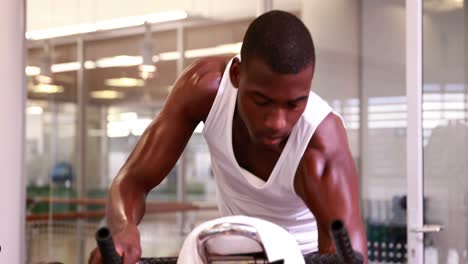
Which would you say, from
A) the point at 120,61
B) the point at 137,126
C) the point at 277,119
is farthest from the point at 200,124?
the point at 120,61

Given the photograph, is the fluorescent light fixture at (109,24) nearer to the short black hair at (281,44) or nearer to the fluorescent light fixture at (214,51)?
the fluorescent light fixture at (214,51)

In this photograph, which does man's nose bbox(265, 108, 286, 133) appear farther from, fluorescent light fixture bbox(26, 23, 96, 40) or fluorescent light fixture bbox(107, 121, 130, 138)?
fluorescent light fixture bbox(26, 23, 96, 40)

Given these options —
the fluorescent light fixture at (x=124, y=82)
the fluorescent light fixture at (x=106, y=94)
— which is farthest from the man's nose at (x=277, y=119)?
the fluorescent light fixture at (x=106, y=94)

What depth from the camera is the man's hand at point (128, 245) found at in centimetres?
130

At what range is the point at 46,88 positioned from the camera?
5.85 m

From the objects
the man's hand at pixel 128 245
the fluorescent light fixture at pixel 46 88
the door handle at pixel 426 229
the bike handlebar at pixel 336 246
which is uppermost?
the fluorescent light fixture at pixel 46 88

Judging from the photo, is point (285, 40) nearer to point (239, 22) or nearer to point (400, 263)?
point (400, 263)

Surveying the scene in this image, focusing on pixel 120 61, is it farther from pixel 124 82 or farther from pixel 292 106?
pixel 292 106

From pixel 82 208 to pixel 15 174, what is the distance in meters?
1.92

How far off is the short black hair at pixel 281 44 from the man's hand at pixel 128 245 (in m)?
0.36

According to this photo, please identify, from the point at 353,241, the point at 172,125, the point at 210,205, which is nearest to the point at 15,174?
the point at 210,205

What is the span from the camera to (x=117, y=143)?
19.4ft

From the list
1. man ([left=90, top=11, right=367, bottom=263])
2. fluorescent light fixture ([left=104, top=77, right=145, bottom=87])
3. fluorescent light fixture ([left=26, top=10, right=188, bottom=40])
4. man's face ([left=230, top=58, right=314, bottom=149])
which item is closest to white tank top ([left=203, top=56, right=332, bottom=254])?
man ([left=90, top=11, right=367, bottom=263])

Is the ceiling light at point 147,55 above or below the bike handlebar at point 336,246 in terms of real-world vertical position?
above
